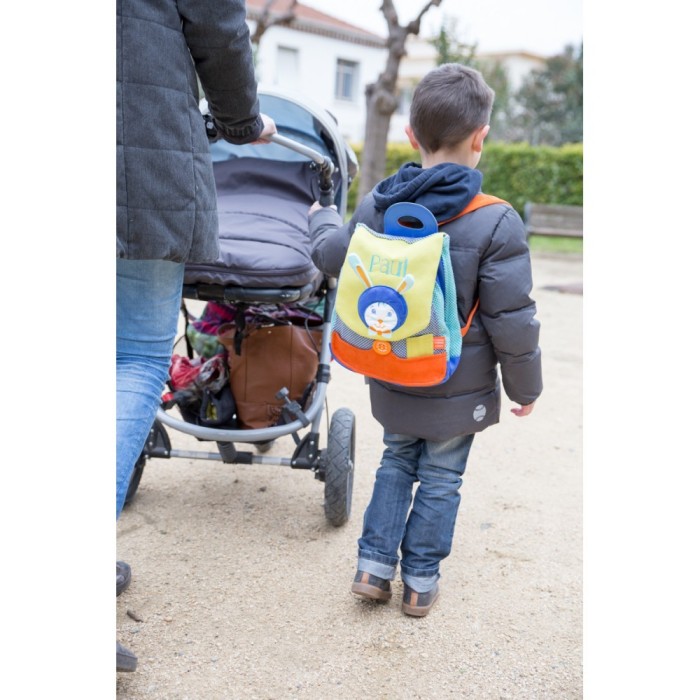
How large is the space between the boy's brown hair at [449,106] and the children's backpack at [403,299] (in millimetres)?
215

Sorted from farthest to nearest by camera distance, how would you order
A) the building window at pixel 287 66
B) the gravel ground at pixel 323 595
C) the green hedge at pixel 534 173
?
the building window at pixel 287 66, the green hedge at pixel 534 173, the gravel ground at pixel 323 595

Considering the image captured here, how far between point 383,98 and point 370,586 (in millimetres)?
9204

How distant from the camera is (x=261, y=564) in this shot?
289 centimetres

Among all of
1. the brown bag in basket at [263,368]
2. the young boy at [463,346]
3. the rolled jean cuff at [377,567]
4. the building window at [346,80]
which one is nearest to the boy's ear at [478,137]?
the young boy at [463,346]

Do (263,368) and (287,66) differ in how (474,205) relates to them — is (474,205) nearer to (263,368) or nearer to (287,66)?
(263,368)

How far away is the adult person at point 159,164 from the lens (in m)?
1.91

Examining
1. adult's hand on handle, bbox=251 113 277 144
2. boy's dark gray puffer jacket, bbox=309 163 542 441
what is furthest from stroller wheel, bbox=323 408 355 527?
adult's hand on handle, bbox=251 113 277 144

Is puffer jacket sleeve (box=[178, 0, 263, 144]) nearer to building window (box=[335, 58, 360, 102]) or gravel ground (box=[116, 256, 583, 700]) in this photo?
gravel ground (box=[116, 256, 583, 700])

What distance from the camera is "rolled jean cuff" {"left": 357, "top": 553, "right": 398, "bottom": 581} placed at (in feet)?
8.50

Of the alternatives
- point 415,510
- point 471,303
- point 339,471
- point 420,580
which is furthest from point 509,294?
point 339,471

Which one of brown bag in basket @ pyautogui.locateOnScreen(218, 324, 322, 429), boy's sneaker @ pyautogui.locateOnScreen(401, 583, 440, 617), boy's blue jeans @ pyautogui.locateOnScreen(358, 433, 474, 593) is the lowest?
boy's sneaker @ pyautogui.locateOnScreen(401, 583, 440, 617)

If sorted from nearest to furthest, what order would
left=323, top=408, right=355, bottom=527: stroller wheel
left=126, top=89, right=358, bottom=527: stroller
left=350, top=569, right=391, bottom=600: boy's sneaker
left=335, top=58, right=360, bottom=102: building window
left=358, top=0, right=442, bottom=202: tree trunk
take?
left=350, top=569, right=391, bottom=600: boy's sneaker → left=126, top=89, right=358, bottom=527: stroller → left=323, top=408, right=355, bottom=527: stroller wheel → left=358, top=0, right=442, bottom=202: tree trunk → left=335, top=58, right=360, bottom=102: building window

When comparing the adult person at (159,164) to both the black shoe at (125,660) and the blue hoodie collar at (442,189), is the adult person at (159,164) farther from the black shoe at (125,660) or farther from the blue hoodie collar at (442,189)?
the blue hoodie collar at (442,189)
